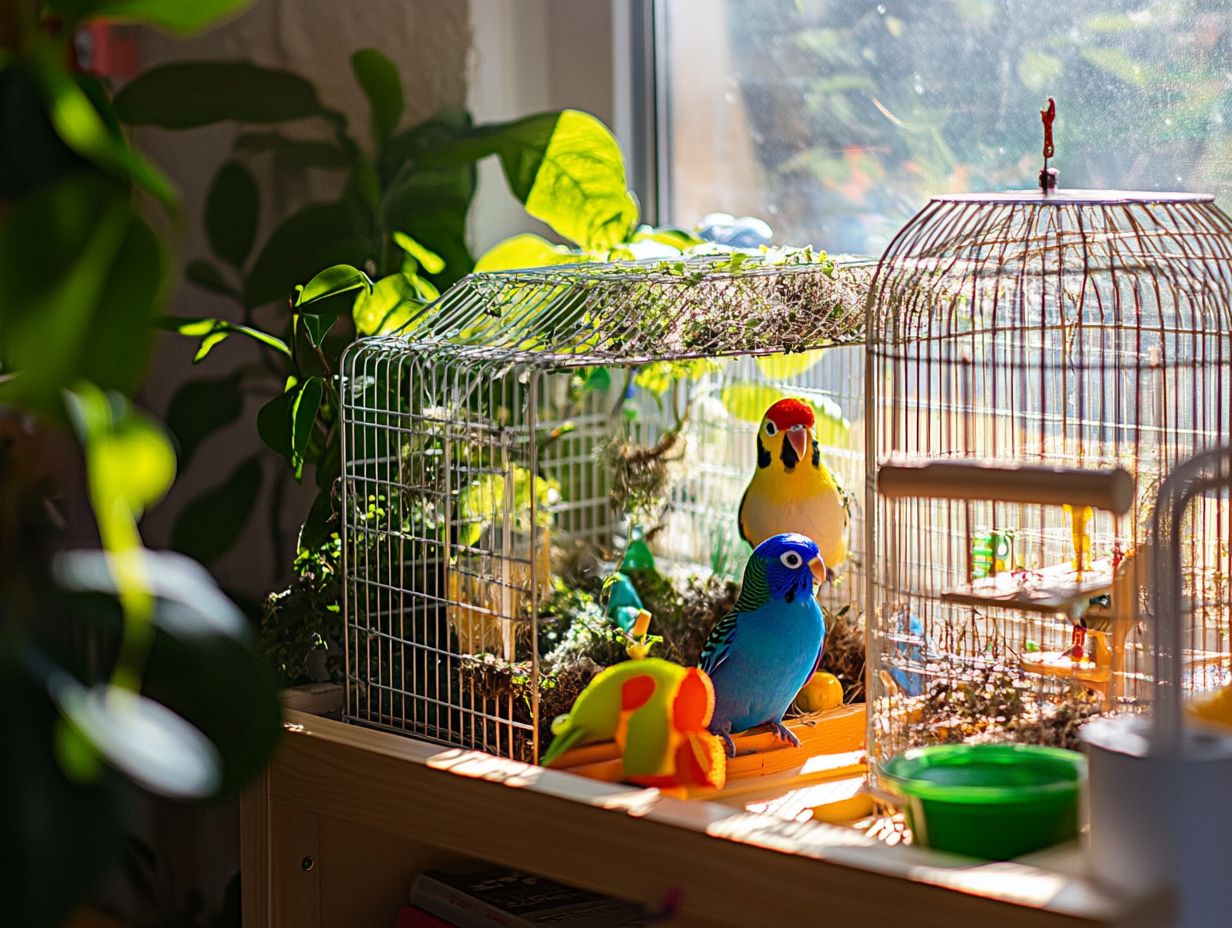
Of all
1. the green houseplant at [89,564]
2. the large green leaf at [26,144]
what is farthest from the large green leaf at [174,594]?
the large green leaf at [26,144]

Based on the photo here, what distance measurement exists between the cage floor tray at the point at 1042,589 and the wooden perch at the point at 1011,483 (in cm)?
7

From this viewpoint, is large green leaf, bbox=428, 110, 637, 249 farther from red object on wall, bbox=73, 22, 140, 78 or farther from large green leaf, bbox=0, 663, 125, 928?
large green leaf, bbox=0, 663, 125, 928

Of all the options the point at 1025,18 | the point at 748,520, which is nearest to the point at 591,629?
the point at 748,520

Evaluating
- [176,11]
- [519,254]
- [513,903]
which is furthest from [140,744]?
[519,254]

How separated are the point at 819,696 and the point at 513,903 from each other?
339mm

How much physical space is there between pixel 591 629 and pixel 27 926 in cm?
96

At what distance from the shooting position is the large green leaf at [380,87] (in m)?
1.57

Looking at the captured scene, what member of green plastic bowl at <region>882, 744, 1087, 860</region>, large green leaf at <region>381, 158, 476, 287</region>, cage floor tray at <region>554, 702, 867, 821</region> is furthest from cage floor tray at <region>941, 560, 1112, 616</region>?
large green leaf at <region>381, 158, 476, 287</region>

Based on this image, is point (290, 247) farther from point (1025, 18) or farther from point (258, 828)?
point (1025, 18)

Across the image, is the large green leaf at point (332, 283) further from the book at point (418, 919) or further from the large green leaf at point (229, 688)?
the large green leaf at point (229, 688)

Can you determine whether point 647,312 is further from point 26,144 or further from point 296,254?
point 26,144

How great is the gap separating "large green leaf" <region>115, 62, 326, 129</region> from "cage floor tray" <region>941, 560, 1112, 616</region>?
951mm

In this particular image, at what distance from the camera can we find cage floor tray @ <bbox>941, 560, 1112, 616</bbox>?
88cm

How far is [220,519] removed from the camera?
61.6 inches
